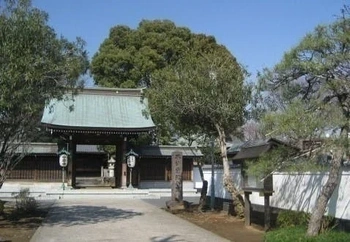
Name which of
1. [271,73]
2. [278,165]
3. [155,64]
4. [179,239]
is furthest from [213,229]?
[155,64]

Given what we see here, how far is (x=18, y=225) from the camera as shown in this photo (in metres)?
15.5

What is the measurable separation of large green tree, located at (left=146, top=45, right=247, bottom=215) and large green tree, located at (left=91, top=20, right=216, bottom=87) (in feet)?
90.0

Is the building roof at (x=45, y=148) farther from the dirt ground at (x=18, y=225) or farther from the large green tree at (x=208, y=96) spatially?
the large green tree at (x=208, y=96)

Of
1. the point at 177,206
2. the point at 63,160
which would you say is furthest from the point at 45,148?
the point at 177,206

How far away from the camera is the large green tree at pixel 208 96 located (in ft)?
58.1

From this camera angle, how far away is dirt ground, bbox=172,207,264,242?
13.3 m

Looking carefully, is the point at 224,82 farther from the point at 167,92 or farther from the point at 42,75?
the point at 42,75

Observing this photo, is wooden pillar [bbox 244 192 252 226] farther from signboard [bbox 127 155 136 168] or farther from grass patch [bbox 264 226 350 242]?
signboard [bbox 127 155 136 168]

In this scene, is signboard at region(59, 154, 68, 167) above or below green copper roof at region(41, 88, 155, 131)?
below

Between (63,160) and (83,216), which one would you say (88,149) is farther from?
(83,216)

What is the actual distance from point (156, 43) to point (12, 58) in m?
35.5

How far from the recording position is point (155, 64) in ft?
153

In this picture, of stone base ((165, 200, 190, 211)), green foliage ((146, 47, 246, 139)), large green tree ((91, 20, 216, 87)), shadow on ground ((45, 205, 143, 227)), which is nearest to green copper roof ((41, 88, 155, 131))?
large green tree ((91, 20, 216, 87))

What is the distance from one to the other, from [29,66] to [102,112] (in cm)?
2657
